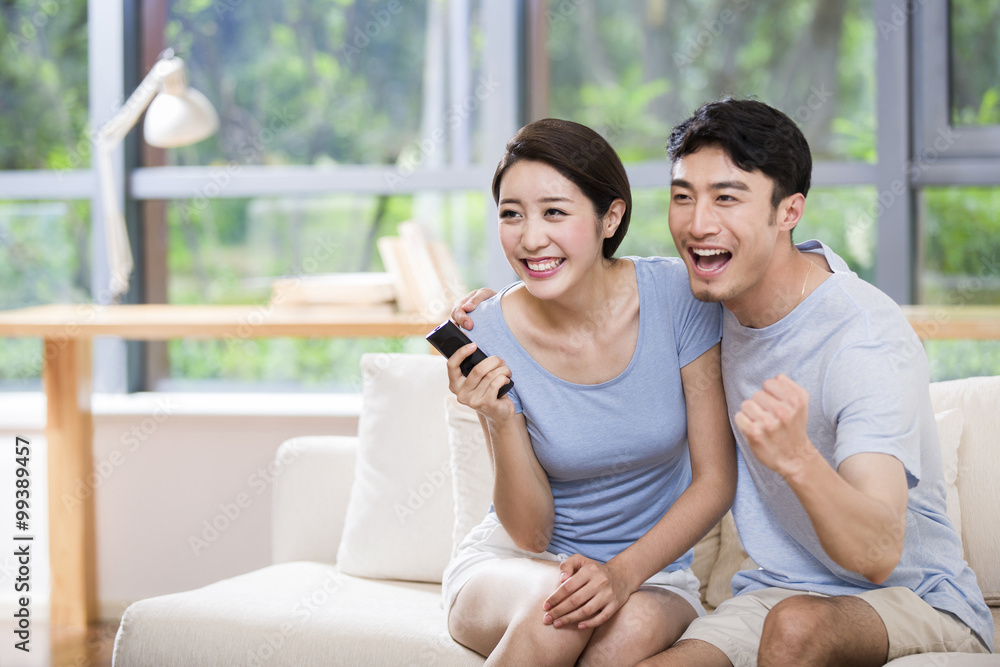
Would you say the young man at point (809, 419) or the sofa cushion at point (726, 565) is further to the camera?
the sofa cushion at point (726, 565)

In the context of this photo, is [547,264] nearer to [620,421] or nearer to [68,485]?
[620,421]

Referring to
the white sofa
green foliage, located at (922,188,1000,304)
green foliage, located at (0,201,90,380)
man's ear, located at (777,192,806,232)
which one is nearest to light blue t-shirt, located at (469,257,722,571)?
man's ear, located at (777,192,806,232)

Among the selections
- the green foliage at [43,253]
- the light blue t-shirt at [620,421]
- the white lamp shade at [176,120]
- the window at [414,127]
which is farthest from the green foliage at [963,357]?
the green foliage at [43,253]

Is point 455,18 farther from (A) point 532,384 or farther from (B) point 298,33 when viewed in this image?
(A) point 532,384

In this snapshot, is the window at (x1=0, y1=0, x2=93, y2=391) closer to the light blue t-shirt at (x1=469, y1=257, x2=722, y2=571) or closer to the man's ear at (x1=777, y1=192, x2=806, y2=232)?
the light blue t-shirt at (x1=469, y1=257, x2=722, y2=571)

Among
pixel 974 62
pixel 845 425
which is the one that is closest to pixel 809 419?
pixel 845 425

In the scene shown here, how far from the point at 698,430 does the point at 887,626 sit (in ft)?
1.30

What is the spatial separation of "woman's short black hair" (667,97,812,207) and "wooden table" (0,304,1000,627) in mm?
1178

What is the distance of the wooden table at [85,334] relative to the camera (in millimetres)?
2365

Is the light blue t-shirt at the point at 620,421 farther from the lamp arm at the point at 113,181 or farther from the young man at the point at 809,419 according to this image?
the lamp arm at the point at 113,181

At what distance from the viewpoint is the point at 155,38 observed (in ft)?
10.0

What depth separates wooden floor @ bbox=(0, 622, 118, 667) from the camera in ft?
7.82

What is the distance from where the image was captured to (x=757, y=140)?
127 centimetres

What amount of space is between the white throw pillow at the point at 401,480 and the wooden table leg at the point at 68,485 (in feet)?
3.56
